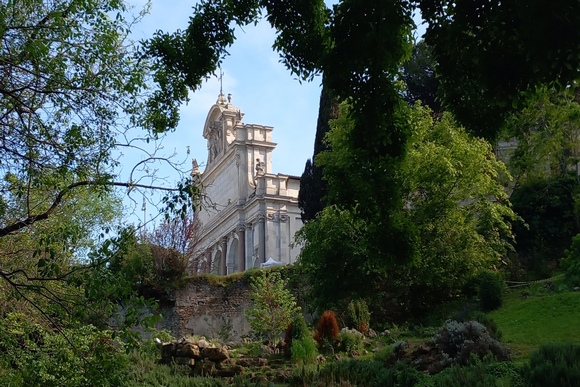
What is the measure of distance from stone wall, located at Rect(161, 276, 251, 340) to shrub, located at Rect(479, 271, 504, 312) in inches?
319

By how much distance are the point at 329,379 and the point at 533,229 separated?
39.5ft

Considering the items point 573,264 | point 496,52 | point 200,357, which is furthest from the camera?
Answer: point 573,264

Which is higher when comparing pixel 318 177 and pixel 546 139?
pixel 318 177

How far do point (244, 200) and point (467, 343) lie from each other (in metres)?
26.6

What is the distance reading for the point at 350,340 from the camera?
66.1 ft

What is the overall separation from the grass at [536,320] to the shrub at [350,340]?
3.22 meters

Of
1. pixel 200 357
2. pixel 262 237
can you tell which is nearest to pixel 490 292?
pixel 200 357

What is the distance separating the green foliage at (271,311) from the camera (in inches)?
878

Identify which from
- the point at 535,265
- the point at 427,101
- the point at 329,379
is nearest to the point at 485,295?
the point at 535,265

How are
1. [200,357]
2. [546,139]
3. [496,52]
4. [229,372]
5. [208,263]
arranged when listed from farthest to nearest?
[208,263]
[546,139]
[200,357]
[229,372]
[496,52]

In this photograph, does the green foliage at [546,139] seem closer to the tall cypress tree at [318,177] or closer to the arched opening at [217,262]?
the tall cypress tree at [318,177]

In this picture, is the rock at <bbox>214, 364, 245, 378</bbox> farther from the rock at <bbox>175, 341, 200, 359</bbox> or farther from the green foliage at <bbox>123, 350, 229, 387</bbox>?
the rock at <bbox>175, 341, 200, 359</bbox>

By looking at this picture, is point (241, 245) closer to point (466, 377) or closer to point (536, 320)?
point (536, 320)

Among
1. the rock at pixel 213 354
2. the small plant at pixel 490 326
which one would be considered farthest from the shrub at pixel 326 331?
the small plant at pixel 490 326
